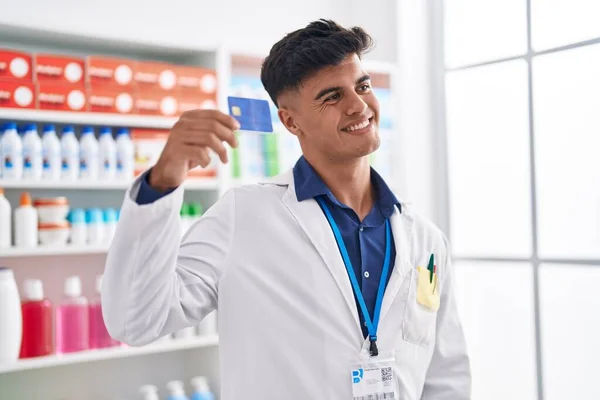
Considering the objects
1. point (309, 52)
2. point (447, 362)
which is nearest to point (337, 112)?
point (309, 52)

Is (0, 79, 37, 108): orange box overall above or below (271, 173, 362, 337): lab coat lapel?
above

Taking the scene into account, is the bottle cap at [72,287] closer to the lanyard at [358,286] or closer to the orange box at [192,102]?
the orange box at [192,102]

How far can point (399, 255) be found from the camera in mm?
1592

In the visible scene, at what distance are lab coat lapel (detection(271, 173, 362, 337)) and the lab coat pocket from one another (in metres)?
0.14

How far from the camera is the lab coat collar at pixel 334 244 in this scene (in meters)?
1.51

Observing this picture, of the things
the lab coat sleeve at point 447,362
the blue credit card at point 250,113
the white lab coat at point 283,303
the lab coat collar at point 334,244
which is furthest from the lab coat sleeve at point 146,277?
the lab coat sleeve at point 447,362

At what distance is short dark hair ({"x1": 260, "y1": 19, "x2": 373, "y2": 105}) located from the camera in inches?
62.9

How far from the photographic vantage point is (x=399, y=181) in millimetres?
3217

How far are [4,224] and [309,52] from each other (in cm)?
129

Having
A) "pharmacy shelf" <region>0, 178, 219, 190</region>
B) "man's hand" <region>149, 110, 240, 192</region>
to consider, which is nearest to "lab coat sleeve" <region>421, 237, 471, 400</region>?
"man's hand" <region>149, 110, 240, 192</region>

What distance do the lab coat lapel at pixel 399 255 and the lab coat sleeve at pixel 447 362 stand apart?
15cm

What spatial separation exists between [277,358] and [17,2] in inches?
73.3

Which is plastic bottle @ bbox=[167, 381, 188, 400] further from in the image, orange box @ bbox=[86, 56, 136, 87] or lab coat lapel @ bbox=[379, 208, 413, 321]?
lab coat lapel @ bbox=[379, 208, 413, 321]

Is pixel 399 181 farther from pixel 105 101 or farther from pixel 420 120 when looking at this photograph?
pixel 105 101
